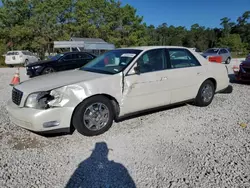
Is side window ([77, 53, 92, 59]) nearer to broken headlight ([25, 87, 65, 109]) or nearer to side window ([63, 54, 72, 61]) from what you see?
side window ([63, 54, 72, 61])

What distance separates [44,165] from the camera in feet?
9.02

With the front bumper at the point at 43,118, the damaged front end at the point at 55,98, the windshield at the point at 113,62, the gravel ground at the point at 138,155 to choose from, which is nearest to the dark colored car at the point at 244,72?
the gravel ground at the point at 138,155

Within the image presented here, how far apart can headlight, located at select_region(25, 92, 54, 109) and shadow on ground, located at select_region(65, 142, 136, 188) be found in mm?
1076

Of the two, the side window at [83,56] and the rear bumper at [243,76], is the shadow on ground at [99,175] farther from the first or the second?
the side window at [83,56]

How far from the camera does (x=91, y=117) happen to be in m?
3.47

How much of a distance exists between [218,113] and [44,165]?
3830mm

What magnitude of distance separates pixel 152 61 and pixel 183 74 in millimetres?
827

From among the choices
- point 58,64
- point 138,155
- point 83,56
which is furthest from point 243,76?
point 58,64

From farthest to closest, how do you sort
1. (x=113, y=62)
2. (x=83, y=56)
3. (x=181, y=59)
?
1. (x=83, y=56)
2. (x=181, y=59)
3. (x=113, y=62)

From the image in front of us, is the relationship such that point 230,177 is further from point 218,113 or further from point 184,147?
point 218,113

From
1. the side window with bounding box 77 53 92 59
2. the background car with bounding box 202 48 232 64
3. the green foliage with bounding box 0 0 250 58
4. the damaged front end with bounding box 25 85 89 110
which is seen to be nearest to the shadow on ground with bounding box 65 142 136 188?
the damaged front end with bounding box 25 85 89 110

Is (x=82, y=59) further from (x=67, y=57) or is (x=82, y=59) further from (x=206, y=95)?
(x=206, y=95)

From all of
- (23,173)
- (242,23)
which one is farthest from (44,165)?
(242,23)

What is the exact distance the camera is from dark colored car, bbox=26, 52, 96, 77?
10.6 m
